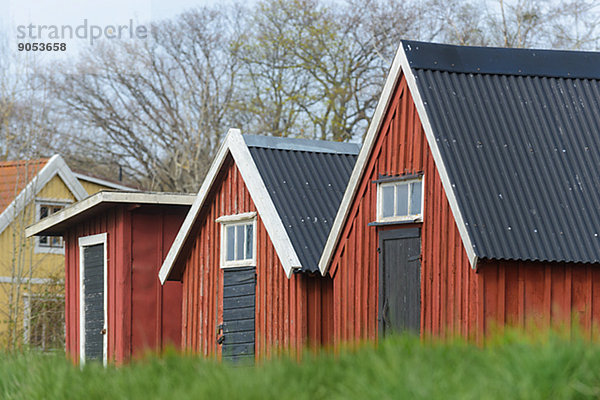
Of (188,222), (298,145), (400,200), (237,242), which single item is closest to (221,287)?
(237,242)

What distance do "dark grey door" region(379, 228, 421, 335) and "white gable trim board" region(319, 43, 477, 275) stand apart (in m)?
0.82

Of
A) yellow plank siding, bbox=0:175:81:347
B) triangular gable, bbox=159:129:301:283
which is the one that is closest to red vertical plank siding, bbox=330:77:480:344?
triangular gable, bbox=159:129:301:283

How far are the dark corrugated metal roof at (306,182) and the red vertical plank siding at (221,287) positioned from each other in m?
0.49

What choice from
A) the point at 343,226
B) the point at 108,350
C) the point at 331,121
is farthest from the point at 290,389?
the point at 331,121

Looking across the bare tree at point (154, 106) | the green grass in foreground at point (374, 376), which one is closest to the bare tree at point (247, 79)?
the bare tree at point (154, 106)

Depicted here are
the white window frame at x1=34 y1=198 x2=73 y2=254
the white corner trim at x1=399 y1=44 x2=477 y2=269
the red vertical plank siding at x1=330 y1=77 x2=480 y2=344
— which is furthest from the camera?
the white window frame at x1=34 y1=198 x2=73 y2=254

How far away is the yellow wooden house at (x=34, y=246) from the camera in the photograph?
27.0m

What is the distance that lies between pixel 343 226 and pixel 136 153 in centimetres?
2867

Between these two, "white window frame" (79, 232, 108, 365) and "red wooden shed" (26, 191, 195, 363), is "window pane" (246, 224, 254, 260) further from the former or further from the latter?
"white window frame" (79, 232, 108, 365)

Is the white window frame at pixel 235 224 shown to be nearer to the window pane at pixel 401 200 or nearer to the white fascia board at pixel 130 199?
the white fascia board at pixel 130 199

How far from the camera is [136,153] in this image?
41812mm

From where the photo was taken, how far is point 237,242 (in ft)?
54.9

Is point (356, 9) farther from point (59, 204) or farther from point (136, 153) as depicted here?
point (59, 204)

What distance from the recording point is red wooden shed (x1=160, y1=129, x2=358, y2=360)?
1527cm
